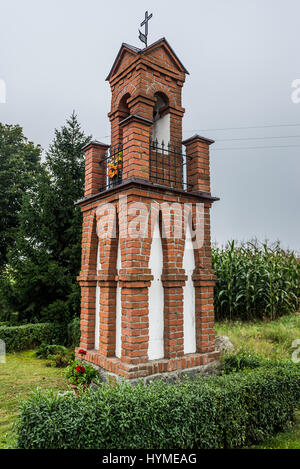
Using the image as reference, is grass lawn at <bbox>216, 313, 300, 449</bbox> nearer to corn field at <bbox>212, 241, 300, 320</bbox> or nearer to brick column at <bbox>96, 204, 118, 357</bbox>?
corn field at <bbox>212, 241, 300, 320</bbox>

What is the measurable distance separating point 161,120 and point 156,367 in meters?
4.40

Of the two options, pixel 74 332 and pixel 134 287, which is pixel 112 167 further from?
pixel 74 332

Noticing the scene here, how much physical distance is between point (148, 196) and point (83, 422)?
3.11 m

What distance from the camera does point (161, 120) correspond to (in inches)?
238

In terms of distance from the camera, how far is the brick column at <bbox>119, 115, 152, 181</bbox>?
4.80 meters

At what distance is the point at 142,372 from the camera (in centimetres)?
445

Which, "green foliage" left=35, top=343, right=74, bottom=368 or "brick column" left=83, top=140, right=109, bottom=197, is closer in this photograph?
"brick column" left=83, top=140, right=109, bottom=197

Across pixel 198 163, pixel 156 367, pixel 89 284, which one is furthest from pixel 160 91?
pixel 156 367

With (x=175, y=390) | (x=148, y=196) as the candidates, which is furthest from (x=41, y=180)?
(x=175, y=390)

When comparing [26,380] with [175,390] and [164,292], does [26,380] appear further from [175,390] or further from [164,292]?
[175,390]

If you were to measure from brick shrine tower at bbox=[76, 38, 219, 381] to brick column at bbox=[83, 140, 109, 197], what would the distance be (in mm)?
19

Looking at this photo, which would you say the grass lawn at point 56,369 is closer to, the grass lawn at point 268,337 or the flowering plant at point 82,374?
the grass lawn at point 268,337

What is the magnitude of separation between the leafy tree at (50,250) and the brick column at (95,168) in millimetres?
5136

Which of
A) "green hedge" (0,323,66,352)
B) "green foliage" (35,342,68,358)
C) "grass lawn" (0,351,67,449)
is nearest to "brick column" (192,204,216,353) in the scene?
"grass lawn" (0,351,67,449)
